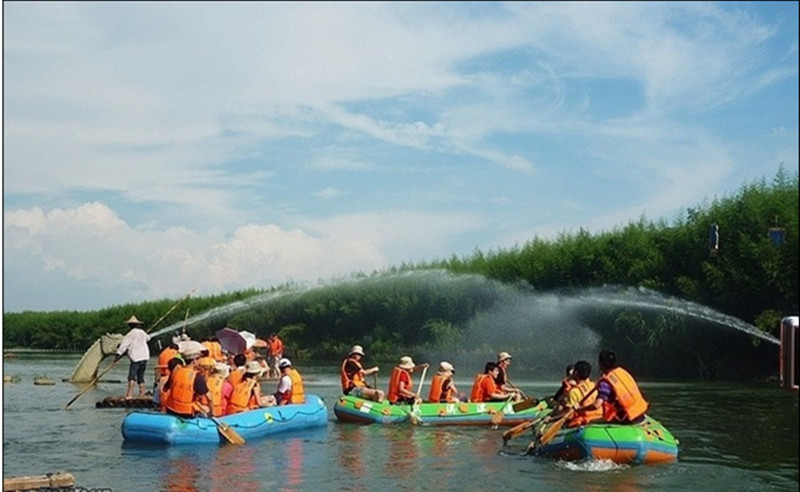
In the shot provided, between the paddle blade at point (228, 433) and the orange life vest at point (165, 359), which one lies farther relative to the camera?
the orange life vest at point (165, 359)

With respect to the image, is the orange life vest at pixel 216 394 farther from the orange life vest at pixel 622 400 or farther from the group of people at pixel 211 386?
the orange life vest at pixel 622 400

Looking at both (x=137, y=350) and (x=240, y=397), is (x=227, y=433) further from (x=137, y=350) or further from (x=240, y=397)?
(x=137, y=350)

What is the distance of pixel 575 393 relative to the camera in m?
15.7

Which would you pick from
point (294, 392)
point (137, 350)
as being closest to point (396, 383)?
point (294, 392)

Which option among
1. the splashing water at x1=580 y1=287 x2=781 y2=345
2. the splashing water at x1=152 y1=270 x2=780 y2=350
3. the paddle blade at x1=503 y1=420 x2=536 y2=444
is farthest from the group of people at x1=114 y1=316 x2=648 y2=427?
the splashing water at x1=580 y1=287 x2=781 y2=345

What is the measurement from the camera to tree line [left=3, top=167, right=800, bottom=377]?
3431cm

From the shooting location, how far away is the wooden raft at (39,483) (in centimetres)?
1026

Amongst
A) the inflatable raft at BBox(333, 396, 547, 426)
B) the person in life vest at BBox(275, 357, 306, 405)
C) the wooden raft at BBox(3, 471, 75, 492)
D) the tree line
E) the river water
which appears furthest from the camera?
the tree line

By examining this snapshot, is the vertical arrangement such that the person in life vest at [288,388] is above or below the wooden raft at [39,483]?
above

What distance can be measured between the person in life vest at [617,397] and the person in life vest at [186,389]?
6.62 metres

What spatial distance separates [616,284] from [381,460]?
28394 mm

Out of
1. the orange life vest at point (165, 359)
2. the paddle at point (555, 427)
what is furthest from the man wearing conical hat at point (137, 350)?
the paddle at point (555, 427)

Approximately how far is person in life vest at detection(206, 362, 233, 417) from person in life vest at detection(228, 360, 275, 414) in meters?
0.11

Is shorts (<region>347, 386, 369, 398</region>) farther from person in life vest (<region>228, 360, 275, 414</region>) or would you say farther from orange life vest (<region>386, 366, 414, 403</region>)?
person in life vest (<region>228, 360, 275, 414</region>)
